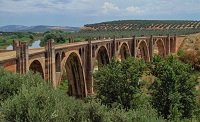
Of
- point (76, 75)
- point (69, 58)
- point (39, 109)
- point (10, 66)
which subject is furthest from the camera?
point (76, 75)

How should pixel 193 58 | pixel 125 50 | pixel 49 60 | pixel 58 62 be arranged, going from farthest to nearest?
pixel 125 50
pixel 193 58
pixel 58 62
pixel 49 60

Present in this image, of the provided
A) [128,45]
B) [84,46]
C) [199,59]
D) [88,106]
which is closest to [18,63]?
[88,106]

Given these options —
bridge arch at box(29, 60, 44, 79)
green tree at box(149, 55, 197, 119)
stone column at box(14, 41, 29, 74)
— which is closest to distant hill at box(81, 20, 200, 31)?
green tree at box(149, 55, 197, 119)

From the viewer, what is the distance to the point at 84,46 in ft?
114

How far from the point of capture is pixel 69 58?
3338cm

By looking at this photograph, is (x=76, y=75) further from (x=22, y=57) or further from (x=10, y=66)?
(x=10, y=66)

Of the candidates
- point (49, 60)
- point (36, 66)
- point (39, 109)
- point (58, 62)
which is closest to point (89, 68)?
point (58, 62)

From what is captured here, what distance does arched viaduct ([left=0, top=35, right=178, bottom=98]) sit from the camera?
19.5 metres

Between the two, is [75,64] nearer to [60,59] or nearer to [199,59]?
[60,59]

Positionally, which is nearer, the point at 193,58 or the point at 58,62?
the point at 58,62

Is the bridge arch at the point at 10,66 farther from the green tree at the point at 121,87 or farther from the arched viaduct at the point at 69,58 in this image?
the green tree at the point at 121,87

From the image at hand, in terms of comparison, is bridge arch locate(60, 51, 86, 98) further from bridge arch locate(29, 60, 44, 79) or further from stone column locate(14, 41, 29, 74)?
stone column locate(14, 41, 29, 74)

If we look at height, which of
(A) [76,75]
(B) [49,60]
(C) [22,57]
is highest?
(C) [22,57]

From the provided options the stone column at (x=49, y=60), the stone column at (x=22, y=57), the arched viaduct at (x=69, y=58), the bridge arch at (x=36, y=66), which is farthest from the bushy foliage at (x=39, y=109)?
the stone column at (x=49, y=60)
